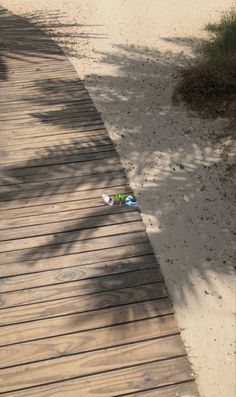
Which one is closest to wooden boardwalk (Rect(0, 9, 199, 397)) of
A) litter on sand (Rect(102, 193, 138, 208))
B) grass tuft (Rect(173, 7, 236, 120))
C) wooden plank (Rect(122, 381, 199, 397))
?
wooden plank (Rect(122, 381, 199, 397))

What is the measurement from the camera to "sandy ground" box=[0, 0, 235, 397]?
4.54 meters

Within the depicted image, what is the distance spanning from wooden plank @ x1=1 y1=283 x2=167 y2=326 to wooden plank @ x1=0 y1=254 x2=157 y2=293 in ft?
0.87

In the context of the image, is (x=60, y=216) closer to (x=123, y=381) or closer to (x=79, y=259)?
(x=79, y=259)

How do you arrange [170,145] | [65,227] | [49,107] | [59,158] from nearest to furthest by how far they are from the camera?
1. [65,227]
2. [59,158]
3. [170,145]
4. [49,107]

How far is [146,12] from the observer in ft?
39.9

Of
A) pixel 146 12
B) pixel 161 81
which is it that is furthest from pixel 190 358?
pixel 146 12

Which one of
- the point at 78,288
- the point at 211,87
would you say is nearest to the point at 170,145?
the point at 211,87

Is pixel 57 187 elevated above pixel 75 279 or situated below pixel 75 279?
above

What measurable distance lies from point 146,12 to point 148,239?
29.4 feet

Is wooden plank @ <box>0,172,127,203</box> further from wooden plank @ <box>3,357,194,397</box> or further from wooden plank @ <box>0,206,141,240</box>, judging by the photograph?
wooden plank @ <box>3,357,194,397</box>

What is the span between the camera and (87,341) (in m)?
4.34

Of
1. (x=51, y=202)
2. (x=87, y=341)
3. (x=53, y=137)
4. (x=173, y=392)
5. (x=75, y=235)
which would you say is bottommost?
(x=173, y=392)

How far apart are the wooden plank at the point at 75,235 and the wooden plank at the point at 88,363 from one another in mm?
1470

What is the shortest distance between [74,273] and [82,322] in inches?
25.7
